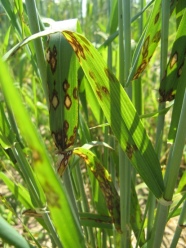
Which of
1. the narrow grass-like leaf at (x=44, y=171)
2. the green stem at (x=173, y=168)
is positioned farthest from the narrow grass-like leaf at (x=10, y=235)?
the green stem at (x=173, y=168)

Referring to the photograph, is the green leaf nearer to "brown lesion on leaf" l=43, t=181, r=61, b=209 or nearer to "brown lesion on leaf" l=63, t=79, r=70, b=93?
"brown lesion on leaf" l=63, t=79, r=70, b=93

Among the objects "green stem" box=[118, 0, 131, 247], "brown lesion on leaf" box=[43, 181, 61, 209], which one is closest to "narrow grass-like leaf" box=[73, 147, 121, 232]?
"green stem" box=[118, 0, 131, 247]

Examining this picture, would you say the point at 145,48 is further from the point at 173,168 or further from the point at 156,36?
the point at 173,168

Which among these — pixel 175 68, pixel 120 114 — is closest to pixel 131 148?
pixel 120 114

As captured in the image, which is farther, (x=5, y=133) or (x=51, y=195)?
(x=5, y=133)

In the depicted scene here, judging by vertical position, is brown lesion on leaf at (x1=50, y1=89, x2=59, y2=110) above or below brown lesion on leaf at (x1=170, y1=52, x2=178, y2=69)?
below

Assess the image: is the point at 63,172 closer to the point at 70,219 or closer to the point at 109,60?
the point at 70,219

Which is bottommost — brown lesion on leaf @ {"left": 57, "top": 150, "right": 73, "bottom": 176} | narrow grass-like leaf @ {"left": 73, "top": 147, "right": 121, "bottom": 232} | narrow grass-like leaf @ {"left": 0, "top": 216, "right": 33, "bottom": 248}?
narrow grass-like leaf @ {"left": 73, "top": 147, "right": 121, "bottom": 232}
